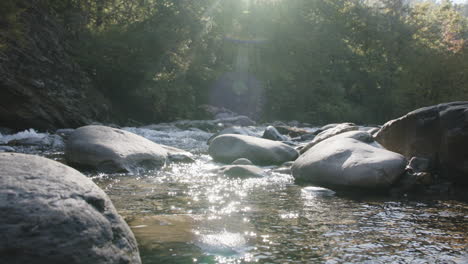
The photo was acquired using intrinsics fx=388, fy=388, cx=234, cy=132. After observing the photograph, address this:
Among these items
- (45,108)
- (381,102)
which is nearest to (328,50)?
(381,102)

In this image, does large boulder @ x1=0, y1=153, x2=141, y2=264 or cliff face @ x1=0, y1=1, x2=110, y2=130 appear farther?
cliff face @ x1=0, y1=1, x2=110, y2=130

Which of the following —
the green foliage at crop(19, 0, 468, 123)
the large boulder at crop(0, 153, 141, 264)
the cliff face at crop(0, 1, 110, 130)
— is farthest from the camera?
the green foliage at crop(19, 0, 468, 123)

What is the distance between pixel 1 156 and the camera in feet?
8.70

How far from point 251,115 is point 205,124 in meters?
10.0

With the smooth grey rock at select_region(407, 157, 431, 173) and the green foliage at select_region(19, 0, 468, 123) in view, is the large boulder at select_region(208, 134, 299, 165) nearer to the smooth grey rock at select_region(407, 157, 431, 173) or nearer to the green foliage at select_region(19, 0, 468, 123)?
the smooth grey rock at select_region(407, 157, 431, 173)

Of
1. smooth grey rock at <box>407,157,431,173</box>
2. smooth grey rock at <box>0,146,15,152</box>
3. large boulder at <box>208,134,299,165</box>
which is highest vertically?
smooth grey rock at <box>407,157,431,173</box>

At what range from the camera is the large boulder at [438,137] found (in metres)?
5.69

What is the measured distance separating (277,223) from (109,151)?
13.2 feet

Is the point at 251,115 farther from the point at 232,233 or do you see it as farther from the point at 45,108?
the point at 232,233

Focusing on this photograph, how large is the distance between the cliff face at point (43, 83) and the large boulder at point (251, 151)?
7223 mm

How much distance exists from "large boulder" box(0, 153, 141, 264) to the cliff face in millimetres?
10762

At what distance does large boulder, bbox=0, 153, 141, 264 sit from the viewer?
2.09 meters

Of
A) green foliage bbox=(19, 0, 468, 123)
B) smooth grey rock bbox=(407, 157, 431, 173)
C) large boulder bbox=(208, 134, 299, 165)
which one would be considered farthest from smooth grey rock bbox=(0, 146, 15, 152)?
green foliage bbox=(19, 0, 468, 123)

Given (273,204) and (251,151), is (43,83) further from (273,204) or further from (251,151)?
(273,204)
